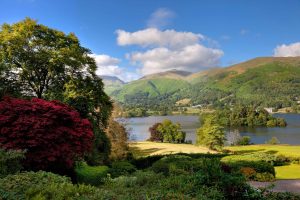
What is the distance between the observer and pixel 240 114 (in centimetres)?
15662

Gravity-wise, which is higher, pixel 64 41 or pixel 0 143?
pixel 64 41

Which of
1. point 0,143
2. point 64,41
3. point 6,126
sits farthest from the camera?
point 64,41

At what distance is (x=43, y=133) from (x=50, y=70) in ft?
38.1

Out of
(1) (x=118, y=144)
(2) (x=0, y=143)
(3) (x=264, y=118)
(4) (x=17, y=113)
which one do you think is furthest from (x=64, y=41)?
(3) (x=264, y=118)

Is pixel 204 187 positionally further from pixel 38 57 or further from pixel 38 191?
pixel 38 57

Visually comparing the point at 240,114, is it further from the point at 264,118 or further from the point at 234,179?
the point at 234,179

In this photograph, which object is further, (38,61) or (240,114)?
(240,114)

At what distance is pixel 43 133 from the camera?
52.0 feet

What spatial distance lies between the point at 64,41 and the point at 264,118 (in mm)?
132886

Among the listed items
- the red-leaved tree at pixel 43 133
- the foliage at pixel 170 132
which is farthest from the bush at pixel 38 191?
the foliage at pixel 170 132

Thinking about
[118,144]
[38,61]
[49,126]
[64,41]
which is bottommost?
[118,144]

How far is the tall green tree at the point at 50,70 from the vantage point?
25.5 metres

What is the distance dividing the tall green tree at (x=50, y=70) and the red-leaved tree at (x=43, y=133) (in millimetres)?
8153

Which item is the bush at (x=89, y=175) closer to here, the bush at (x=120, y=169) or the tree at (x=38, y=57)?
the bush at (x=120, y=169)
